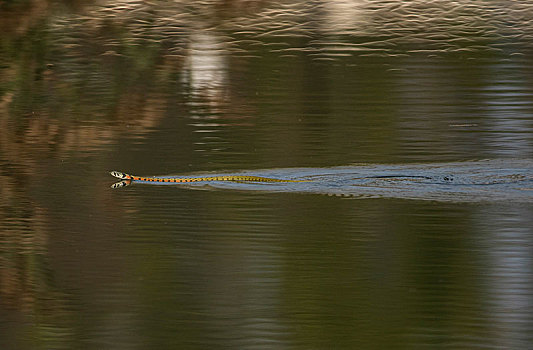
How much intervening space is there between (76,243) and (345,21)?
20.3 metres

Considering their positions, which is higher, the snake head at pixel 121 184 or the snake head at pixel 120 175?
the snake head at pixel 120 175

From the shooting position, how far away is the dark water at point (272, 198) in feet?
30.3

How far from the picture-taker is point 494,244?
35.8ft

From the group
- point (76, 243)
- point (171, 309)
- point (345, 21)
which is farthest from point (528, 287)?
point (345, 21)

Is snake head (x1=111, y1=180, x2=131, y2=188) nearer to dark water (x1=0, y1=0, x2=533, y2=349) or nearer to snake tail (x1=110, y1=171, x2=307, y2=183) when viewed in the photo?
snake tail (x1=110, y1=171, x2=307, y2=183)

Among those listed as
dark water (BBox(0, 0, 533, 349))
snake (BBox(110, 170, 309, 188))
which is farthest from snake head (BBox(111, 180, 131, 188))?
dark water (BBox(0, 0, 533, 349))

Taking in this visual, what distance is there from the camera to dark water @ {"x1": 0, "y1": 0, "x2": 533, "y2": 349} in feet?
30.3

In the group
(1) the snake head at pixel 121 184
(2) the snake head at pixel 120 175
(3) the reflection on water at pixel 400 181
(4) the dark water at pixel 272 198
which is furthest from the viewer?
(2) the snake head at pixel 120 175

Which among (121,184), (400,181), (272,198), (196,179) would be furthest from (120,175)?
(400,181)

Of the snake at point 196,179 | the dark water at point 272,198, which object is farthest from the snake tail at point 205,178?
the dark water at point 272,198

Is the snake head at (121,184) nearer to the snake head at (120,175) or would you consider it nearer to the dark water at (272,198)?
the snake head at (120,175)

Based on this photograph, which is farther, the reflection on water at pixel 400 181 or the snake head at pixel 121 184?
the snake head at pixel 121 184

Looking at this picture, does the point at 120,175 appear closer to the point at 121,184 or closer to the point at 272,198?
the point at 121,184

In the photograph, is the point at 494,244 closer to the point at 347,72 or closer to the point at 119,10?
the point at 347,72
